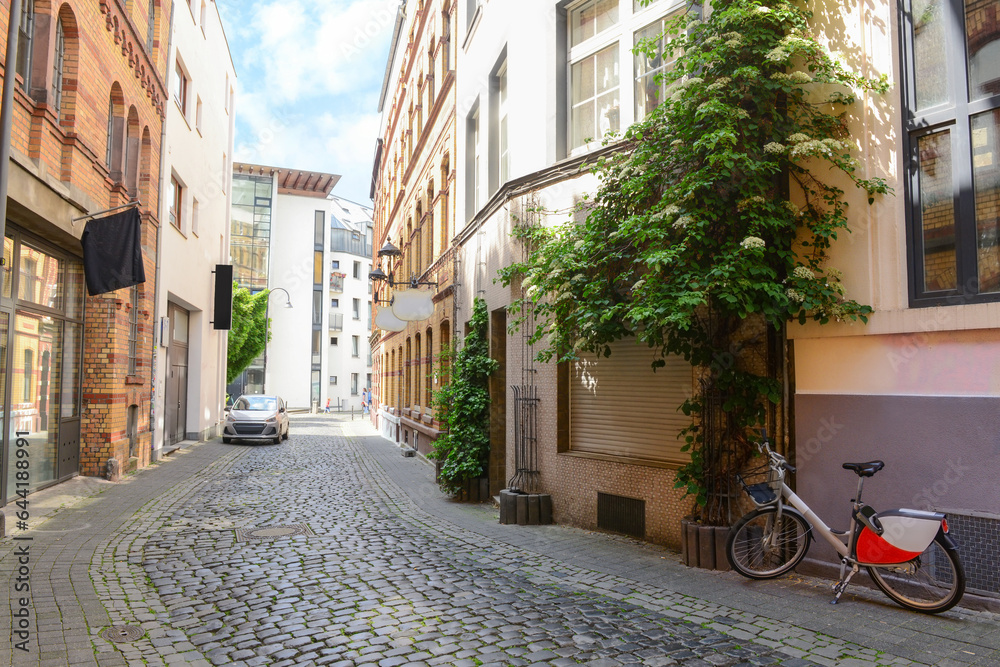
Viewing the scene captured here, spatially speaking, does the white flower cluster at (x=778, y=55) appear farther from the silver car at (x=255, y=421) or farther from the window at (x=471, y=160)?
the silver car at (x=255, y=421)

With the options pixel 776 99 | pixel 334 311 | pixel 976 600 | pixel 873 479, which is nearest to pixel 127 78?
pixel 776 99

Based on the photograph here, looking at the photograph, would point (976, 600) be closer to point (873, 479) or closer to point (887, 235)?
point (873, 479)

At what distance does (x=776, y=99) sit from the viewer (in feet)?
21.9

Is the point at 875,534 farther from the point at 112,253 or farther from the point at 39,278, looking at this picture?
the point at 39,278

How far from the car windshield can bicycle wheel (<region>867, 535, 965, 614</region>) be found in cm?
2054

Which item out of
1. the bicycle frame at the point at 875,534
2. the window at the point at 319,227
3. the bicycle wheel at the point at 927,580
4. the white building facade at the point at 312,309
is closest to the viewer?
the bicycle wheel at the point at 927,580

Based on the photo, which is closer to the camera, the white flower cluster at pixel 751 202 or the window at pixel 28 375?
the white flower cluster at pixel 751 202

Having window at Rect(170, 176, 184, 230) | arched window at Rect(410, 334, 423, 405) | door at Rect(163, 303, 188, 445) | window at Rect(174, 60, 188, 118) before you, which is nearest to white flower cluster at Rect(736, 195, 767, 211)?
arched window at Rect(410, 334, 423, 405)

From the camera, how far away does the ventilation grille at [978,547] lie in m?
5.13

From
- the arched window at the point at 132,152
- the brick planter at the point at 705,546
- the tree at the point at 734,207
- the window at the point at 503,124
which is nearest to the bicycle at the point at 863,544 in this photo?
the brick planter at the point at 705,546

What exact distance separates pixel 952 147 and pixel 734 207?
1.71m

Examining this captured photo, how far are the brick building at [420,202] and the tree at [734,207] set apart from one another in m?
7.10

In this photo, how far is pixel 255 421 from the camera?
21984 mm

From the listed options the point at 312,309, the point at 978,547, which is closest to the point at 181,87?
the point at 978,547
